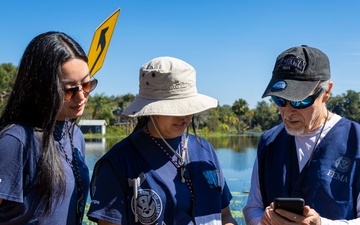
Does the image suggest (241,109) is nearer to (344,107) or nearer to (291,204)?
(344,107)

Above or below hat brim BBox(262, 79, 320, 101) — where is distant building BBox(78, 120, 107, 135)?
below

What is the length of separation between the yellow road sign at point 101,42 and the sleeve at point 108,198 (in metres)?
1.65

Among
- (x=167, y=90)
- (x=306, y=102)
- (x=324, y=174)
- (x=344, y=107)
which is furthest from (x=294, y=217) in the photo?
(x=344, y=107)

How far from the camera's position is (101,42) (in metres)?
3.66

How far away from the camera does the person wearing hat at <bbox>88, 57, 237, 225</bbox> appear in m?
2.04

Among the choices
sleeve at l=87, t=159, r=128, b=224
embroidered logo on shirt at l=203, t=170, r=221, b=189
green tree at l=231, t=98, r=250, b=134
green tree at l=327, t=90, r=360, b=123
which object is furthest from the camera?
green tree at l=231, t=98, r=250, b=134

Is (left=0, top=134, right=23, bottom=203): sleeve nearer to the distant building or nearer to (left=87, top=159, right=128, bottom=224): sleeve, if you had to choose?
(left=87, top=159, right=128, bottom=224): sleeve

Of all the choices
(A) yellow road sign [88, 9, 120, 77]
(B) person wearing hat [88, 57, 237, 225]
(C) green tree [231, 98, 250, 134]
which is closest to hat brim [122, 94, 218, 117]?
(B) person wearing hat [88, 57, 237, 225]

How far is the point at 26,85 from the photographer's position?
2031mm

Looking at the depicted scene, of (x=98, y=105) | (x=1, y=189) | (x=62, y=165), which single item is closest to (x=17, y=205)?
(x=1, y=189)

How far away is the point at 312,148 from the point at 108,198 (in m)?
1.06

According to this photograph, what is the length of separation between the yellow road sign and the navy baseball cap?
1775mm

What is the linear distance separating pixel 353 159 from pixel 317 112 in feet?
0.94

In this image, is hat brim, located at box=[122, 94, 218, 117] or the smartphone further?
hat brim, located at box=[122, 94, 218, 117]
